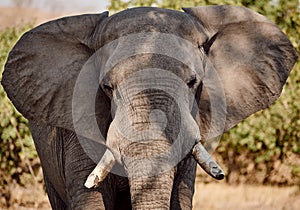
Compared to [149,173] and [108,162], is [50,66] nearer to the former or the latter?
[108,162]

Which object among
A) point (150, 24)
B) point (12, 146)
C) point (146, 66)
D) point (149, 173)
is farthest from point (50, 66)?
point (12, 146)

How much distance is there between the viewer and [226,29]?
5.89 m

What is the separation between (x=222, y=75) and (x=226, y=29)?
0.94 ft

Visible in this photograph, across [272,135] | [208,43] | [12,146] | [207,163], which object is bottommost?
[272,135]

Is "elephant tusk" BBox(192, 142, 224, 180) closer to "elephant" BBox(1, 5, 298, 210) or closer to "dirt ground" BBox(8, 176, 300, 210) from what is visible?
"elephant" BBox(1, 5, 298, 210)

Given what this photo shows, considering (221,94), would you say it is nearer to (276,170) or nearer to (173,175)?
(173,175)

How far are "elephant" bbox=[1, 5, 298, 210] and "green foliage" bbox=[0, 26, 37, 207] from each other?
2979 millimetres

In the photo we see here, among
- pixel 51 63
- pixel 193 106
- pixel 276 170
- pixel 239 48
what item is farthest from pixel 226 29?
pixel 276 170

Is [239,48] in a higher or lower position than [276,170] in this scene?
higher

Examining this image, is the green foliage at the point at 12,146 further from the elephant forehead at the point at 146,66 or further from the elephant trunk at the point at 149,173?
the elephant trunk at the point at 149,173

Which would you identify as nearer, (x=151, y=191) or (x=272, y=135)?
(x=151, y=191)

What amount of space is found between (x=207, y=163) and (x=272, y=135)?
5489mm

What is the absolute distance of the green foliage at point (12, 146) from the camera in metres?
9.54

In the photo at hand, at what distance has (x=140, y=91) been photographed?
5.02 m
